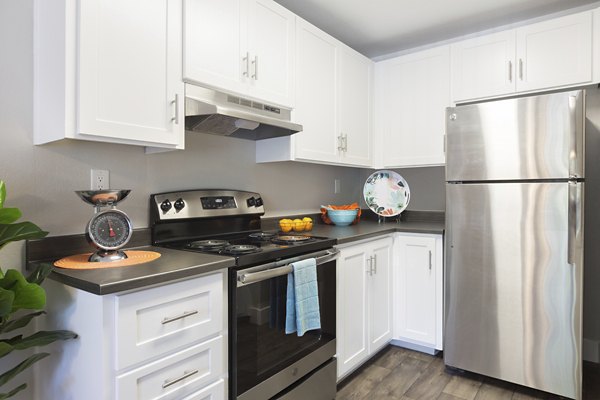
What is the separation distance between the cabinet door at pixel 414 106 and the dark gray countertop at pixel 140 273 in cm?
192

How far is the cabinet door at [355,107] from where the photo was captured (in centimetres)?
270

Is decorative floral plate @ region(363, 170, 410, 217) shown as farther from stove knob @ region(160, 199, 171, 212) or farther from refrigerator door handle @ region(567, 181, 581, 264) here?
stove knob @ region(160, 199, 171, 212)

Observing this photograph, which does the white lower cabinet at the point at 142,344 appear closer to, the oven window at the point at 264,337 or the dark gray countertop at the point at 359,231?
the oven window at the point at 264,337

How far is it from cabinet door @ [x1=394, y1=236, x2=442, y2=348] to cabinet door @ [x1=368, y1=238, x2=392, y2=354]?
8cm

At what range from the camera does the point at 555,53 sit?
2342mm

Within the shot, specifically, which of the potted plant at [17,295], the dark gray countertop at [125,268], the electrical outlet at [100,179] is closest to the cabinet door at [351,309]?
the dark gray countertop at [125,268]

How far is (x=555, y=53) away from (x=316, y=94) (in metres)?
1.48

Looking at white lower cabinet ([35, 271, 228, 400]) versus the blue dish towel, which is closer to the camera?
white lower cabinet ([35, 271, 228, 400])

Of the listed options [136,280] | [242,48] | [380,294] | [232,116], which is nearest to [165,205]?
[232,116]

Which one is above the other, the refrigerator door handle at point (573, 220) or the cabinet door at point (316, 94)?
the cabinet door at point (316, 94)

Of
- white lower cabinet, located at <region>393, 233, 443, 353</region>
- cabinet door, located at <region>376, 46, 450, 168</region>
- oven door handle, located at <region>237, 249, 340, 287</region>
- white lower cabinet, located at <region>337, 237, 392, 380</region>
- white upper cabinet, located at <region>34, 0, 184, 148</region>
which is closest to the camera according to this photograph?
white upper cabinet, located at <region>34, 0, 184, 148</region>

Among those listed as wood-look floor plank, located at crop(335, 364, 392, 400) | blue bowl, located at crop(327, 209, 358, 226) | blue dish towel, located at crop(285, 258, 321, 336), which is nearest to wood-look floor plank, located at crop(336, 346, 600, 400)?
wood-look floor plank, located at crop(335, 364, 392, 400)

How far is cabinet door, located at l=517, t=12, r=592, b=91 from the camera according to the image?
2258 mm

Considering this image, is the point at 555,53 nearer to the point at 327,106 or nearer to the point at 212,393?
the point at 327,106
